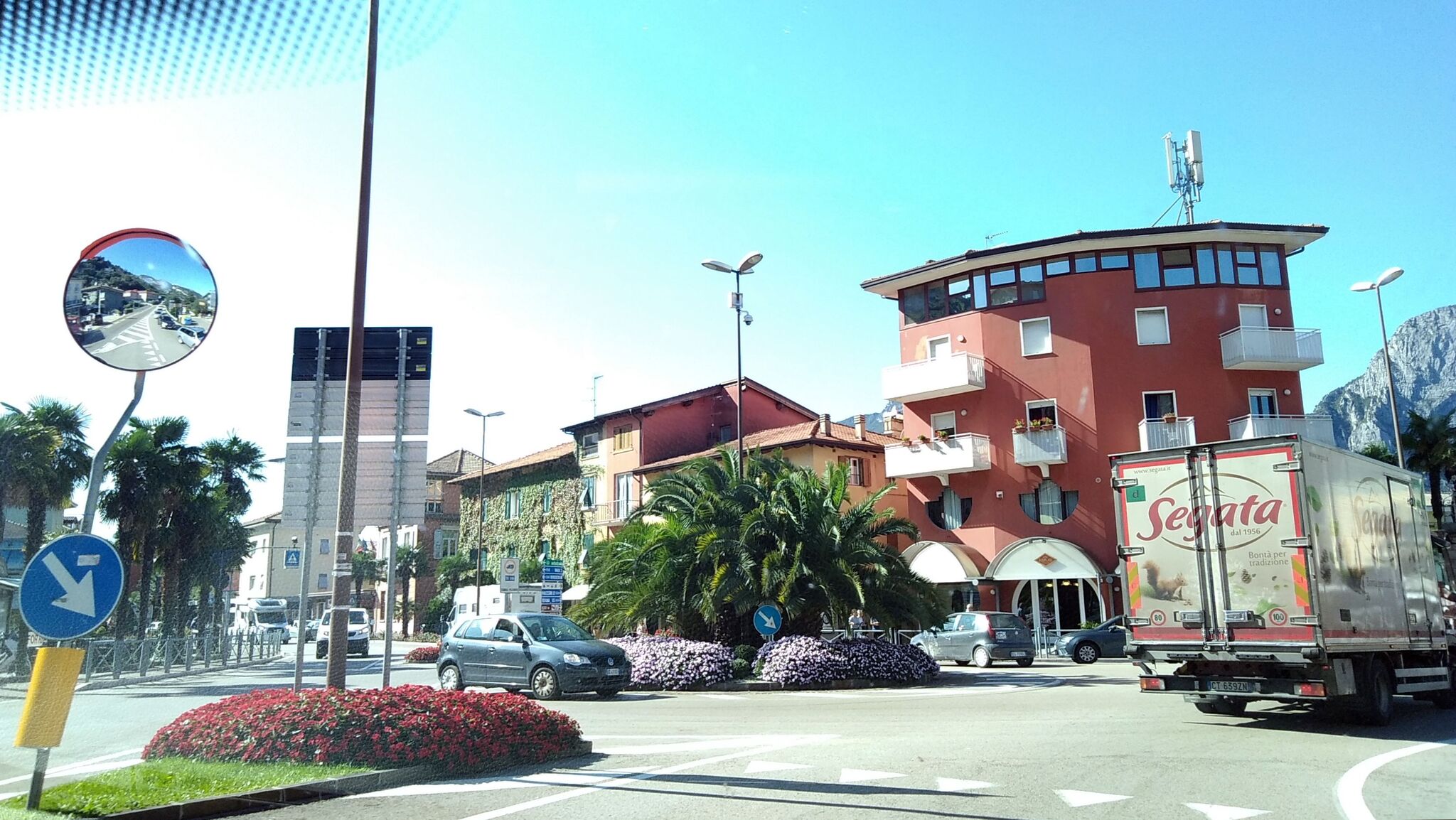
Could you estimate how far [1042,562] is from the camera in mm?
35031

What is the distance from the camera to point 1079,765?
934 cm

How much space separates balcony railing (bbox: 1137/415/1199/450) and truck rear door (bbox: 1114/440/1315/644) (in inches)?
919

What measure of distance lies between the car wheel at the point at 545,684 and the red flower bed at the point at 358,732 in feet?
28.0

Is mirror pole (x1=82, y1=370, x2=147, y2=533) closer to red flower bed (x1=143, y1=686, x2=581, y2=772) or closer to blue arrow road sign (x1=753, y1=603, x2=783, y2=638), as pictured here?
red flower bed (x1=143, y1=686, x2=581, y2=772)

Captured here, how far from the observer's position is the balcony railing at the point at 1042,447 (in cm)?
3584

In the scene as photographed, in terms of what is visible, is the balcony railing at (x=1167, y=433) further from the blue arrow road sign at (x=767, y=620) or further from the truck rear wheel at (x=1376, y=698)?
the truck rear wheel at (x=1376, y=698)

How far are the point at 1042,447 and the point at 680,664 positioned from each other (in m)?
19.5

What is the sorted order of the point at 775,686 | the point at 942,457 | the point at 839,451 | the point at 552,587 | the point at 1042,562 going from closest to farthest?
the point at 775,686 < the point at 552,587 < the point at 1042,562 < the point at 942,457 < the point at 839,451

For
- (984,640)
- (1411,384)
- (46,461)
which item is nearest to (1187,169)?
(984,640)

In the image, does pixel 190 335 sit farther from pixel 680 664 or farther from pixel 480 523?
pixel 480 523

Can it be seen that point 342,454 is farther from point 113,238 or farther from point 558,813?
point 558,813

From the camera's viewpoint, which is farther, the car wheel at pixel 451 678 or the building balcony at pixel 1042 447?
the building balcony at pixel 1042 447

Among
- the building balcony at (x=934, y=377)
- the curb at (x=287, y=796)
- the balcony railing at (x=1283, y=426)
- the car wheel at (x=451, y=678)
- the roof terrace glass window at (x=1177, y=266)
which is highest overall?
the roof terrace glass window at (x=1177, y=266)

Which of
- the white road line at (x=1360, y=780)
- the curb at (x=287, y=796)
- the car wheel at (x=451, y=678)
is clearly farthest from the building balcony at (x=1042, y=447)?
the curb at (x=287, y=796)
